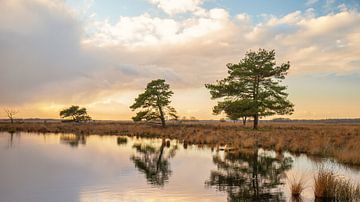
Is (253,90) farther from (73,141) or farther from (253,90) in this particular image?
(73,141)

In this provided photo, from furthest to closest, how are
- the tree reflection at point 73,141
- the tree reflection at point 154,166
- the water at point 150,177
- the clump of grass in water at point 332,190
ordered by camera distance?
the tree reflection at point 73,141, the tree reflection at point 154,166, the water at point 150,177, the clump of grass in water at point 332,190

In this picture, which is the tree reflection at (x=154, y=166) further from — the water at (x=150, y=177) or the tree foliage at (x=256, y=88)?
the tree foliage at (x=256, y=88)

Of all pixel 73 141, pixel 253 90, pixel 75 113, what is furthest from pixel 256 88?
pixel 75 113

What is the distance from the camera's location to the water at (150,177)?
10.4m

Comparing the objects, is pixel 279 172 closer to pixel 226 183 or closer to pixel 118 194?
pixel 226 183

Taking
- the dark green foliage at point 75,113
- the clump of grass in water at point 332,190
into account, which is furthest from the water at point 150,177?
the dark green foliage at point 75,113

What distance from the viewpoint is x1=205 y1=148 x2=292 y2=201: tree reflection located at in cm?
1059

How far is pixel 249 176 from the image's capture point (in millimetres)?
13852

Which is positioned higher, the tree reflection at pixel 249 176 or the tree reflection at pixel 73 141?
the tree reflection at pixel 73 141

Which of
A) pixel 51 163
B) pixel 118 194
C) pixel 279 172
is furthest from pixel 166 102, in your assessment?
pixel 118 194

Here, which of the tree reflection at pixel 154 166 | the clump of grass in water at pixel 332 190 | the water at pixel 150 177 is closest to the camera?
the clump of grass in water at pixel 332 190

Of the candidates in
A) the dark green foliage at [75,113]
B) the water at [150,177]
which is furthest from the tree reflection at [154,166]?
the dark green foliage at [75,113]

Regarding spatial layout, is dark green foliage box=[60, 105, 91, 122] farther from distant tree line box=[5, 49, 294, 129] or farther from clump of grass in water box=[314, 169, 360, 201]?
clump of grass in water box=[314, 169, 360, 201]

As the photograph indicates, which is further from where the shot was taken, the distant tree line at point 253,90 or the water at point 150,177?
the distant tree line at point 253,90
